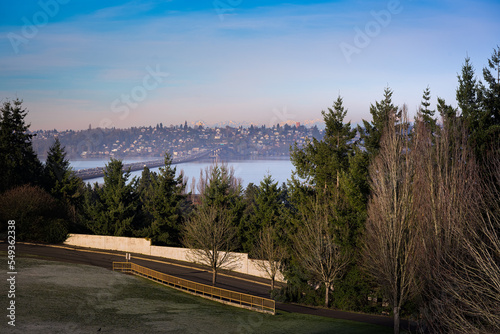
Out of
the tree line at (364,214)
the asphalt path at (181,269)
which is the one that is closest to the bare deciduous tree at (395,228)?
the tree line at (364,214)

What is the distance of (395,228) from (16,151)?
62.7 m

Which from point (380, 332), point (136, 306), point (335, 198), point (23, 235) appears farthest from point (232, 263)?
point (23, 235)

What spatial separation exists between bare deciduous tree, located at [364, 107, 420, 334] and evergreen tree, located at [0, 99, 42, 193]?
5548 cm

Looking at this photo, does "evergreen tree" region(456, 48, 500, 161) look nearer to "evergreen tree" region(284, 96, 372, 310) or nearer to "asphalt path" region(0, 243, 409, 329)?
"evergreen tree" region(284, 96, 372, 310)

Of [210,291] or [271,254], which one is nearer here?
[210,291]

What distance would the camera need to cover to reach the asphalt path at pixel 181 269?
34.4 m

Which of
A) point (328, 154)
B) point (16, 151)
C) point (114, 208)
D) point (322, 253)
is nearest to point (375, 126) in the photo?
point (328, 154)

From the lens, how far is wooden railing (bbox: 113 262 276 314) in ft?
104

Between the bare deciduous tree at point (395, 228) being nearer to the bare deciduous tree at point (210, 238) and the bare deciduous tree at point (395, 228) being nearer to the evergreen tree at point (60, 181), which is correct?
the bare deciduous tree at point (210, 238)

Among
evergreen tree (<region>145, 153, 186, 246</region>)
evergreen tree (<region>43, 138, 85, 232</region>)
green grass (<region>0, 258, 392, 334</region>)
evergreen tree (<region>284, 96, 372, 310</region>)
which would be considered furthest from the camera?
evergreen tree (<region>43, 138, 85, 232</region>)

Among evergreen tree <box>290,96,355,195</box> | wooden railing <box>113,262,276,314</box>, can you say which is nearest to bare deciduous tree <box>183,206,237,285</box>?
wooden railing <box>113,262,276,314</box>

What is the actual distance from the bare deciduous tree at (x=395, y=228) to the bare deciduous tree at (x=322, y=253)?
7.03 m

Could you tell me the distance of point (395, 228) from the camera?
92.5 ft

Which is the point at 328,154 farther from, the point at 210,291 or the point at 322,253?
the point at 210,291
